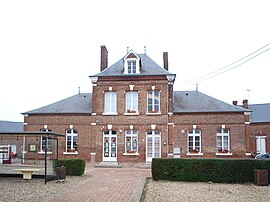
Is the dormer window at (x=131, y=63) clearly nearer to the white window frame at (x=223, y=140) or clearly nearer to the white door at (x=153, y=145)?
the white door at (x=153, y=145)

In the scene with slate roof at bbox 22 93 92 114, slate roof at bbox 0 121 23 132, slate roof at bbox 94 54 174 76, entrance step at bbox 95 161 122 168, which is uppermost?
slate roof at bbox 94 54 174 76

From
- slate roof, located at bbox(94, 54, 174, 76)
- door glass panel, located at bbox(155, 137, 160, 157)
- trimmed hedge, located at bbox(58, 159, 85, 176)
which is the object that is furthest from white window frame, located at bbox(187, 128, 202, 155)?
trimmed hedge, located at bbox(58, 159, 85, 176)

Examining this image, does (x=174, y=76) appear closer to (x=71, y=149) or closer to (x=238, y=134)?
(x=238, y=134)

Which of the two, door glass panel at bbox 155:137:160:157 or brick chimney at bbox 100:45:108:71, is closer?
door glass panel at bbox 155:137:160:157

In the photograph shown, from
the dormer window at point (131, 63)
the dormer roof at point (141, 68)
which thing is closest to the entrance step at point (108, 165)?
the dormer roof at point (141, 68)

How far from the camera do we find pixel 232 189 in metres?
13.0

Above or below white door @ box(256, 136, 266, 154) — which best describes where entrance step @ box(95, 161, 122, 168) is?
below

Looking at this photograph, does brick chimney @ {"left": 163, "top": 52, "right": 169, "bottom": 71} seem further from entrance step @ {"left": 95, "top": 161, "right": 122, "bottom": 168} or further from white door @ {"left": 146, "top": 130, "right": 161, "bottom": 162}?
entrance step @ {"left": 95, "top": 161, "right": 122, "bottom": 168}

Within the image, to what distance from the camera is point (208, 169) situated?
49.7ft

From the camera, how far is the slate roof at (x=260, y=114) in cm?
3728

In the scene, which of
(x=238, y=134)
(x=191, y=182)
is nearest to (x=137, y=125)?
(x=238, y=134)

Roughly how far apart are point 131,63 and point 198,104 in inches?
237

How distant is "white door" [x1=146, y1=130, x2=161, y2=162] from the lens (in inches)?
965

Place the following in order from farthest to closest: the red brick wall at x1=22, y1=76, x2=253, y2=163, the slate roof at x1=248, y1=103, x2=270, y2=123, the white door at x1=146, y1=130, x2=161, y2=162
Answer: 1. the slate roof at x1=248, y1=103, x2=270, y2=123
2. the white door at x1=146, y1=130, x2=161, y2=162
3. the red brick wall at x1=22, y1=76, x2=253, y2=163
